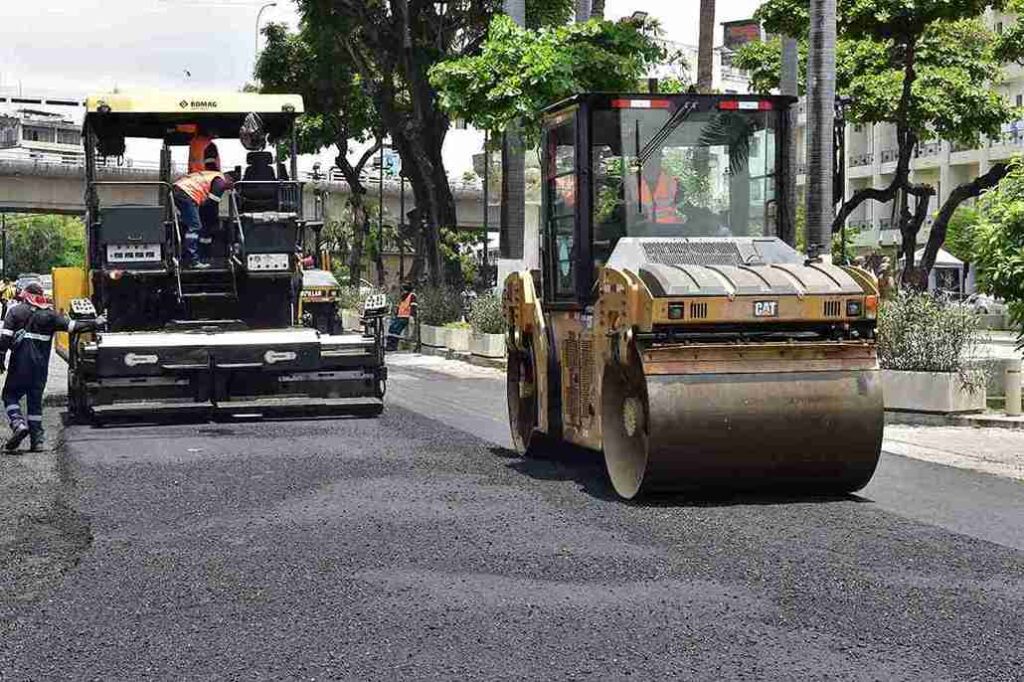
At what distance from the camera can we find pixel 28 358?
15.9 meters

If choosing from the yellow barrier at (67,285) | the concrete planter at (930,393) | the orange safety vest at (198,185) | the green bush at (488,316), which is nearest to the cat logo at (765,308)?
the concrete planter at (930,393)

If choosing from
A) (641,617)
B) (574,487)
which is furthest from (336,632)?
(574,487)

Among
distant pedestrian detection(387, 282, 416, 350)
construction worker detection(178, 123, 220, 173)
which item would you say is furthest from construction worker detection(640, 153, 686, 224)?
distant pedestrian detection(387, 282, 416, 350)

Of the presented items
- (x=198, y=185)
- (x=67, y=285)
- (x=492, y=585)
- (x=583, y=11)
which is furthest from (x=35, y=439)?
(x=583, y=11)

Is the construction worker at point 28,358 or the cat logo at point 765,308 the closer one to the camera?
the cat logo at point 765,308

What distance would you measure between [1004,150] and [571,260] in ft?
182

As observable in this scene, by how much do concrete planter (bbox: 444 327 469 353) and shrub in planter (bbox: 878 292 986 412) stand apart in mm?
17198

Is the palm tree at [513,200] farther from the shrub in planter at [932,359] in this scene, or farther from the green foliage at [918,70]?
the shrub in planter at [932,359]

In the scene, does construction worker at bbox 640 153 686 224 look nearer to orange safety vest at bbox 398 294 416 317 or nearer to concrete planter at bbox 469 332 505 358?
concrete planter at bbox 469 332 505 358

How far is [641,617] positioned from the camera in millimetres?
8070

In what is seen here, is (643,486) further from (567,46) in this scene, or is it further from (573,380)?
(567,46)

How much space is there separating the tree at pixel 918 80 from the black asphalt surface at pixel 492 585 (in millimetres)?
18593

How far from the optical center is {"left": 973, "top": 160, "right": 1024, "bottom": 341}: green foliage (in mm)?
18562

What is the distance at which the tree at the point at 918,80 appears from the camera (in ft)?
98.5
